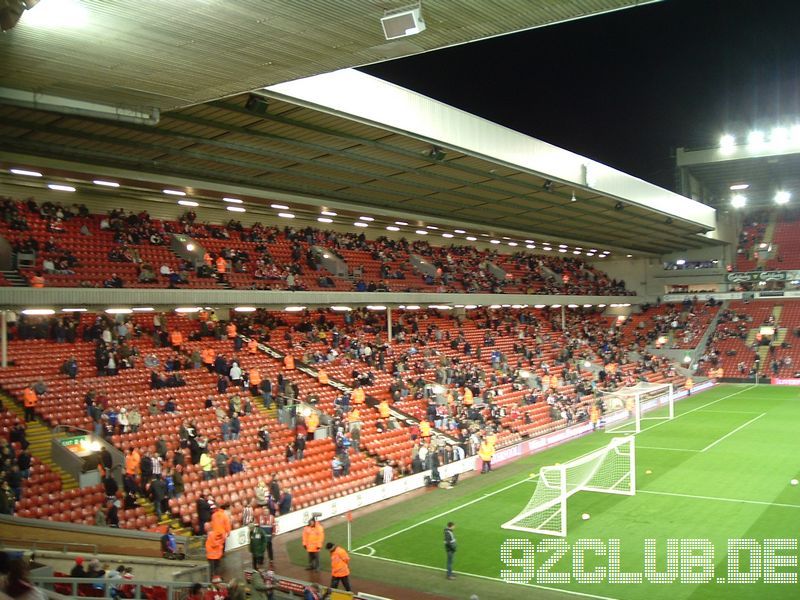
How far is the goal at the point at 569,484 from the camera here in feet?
59.4

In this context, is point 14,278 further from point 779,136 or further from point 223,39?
point 779,136

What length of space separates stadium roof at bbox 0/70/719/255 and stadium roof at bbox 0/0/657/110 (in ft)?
12.6

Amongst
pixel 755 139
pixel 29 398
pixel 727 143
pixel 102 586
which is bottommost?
pixel 102 586

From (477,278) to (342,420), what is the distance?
20.9m

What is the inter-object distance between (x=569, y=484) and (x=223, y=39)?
15482 millimetres

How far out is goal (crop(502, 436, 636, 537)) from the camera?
1811cm

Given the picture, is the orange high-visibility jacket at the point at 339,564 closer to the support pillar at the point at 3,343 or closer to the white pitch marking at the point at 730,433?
the support pillar at the point at 3,343

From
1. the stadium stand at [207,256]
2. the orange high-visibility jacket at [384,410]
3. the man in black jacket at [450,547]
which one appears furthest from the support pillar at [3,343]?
the man in black jacket at [450,547]

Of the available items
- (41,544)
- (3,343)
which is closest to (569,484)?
(41,544)

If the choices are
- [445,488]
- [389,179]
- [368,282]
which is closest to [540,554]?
[445,488]

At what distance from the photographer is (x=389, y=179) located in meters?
27.6

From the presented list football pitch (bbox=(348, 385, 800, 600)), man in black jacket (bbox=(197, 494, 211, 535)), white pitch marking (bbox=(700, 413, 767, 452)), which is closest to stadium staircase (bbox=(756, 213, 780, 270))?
white pitch marking (bbox=(700, 413, 767, 452))

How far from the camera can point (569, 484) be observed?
20.4 metres

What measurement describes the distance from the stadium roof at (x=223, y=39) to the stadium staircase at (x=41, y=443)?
9.48m
